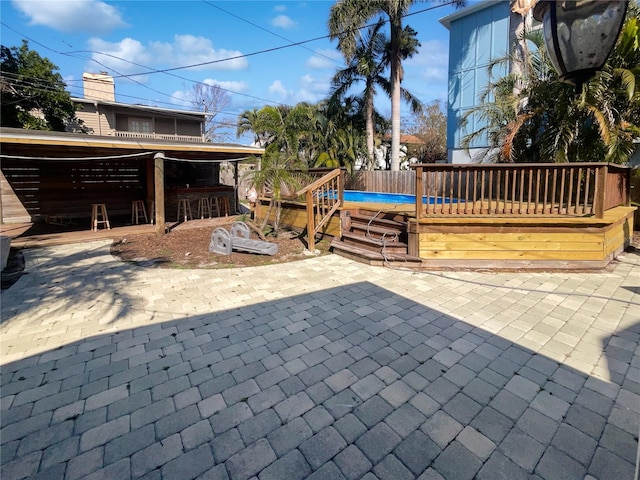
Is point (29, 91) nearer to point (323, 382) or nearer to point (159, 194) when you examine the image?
point (159, 194)

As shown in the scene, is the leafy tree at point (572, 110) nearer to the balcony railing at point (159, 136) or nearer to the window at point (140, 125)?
the balcony railing at point (159, 136)

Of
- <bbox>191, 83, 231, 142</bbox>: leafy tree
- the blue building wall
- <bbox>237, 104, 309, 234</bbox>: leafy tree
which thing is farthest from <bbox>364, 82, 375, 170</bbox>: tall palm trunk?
<bbox>191, 83, 231, 142</bbox>: leafy tree

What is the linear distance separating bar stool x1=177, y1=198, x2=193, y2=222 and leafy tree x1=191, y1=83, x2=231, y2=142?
20.0 metres

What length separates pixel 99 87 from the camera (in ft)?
61.2

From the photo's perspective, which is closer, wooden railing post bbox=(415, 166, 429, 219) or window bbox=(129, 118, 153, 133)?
wooden railing post bbox=(415, 166, 429, 219)

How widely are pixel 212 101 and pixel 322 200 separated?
28.1 m

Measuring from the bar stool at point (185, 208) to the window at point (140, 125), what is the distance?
10.6 m

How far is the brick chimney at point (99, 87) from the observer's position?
59.6ft

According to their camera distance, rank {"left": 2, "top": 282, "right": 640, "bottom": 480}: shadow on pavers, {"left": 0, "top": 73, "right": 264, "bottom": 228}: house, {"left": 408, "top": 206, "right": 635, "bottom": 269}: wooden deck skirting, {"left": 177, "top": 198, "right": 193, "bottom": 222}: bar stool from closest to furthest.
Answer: {"left": 2, "top": 282, "right": 640, "bottom": 480}: shadow on pavers, {"left": 408, "top": 206, "right": 635, "bottom": 269}: wooden deck skirting, {"left": 0, "top": 73, "right": 264, "bottom": 228}: house, {"left": 177, "top": 198, "right": 193, "bottom": 222}: bar stool

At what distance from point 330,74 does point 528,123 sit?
1110 cm

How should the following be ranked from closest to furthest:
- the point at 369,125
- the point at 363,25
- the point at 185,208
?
the point at 185,208 < the point at 363,25 < the point at 369,125

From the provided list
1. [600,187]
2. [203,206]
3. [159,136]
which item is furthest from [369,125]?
[600,187]

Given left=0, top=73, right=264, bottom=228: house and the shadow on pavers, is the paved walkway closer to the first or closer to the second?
the shadow on pavers

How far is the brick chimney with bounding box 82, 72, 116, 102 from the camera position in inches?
715
